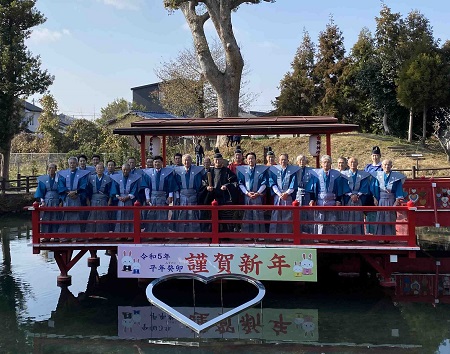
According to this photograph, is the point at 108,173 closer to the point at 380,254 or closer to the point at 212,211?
the point at 212,211

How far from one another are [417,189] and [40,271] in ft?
25.5

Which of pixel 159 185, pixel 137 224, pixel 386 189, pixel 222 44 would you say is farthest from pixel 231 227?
pixel 222 44

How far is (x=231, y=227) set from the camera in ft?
29.1

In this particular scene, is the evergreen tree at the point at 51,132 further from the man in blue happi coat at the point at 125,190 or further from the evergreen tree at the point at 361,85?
the man in blue happi coat at the point at 125,190

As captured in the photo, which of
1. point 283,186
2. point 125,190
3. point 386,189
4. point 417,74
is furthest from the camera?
point 417,74

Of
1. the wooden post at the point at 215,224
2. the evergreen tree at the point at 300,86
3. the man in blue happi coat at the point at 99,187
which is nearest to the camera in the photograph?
the wooden post at the point at 215,224

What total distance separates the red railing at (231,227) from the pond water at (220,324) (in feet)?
3.20

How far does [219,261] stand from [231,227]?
2.96ft

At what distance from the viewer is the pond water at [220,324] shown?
6.58 metres

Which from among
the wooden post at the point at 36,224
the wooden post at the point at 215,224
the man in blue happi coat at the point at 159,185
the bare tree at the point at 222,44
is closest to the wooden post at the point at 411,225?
the wooden post at the point at 215,224

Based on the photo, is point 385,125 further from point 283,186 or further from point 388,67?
point 283,186

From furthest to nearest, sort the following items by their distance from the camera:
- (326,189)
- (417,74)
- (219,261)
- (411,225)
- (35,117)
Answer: (35,117) → (417,74) → (326,189) → (219,261) → (411,225)

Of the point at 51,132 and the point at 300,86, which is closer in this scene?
the point at 300,86

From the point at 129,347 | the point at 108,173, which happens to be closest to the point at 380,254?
the point at 129,347
